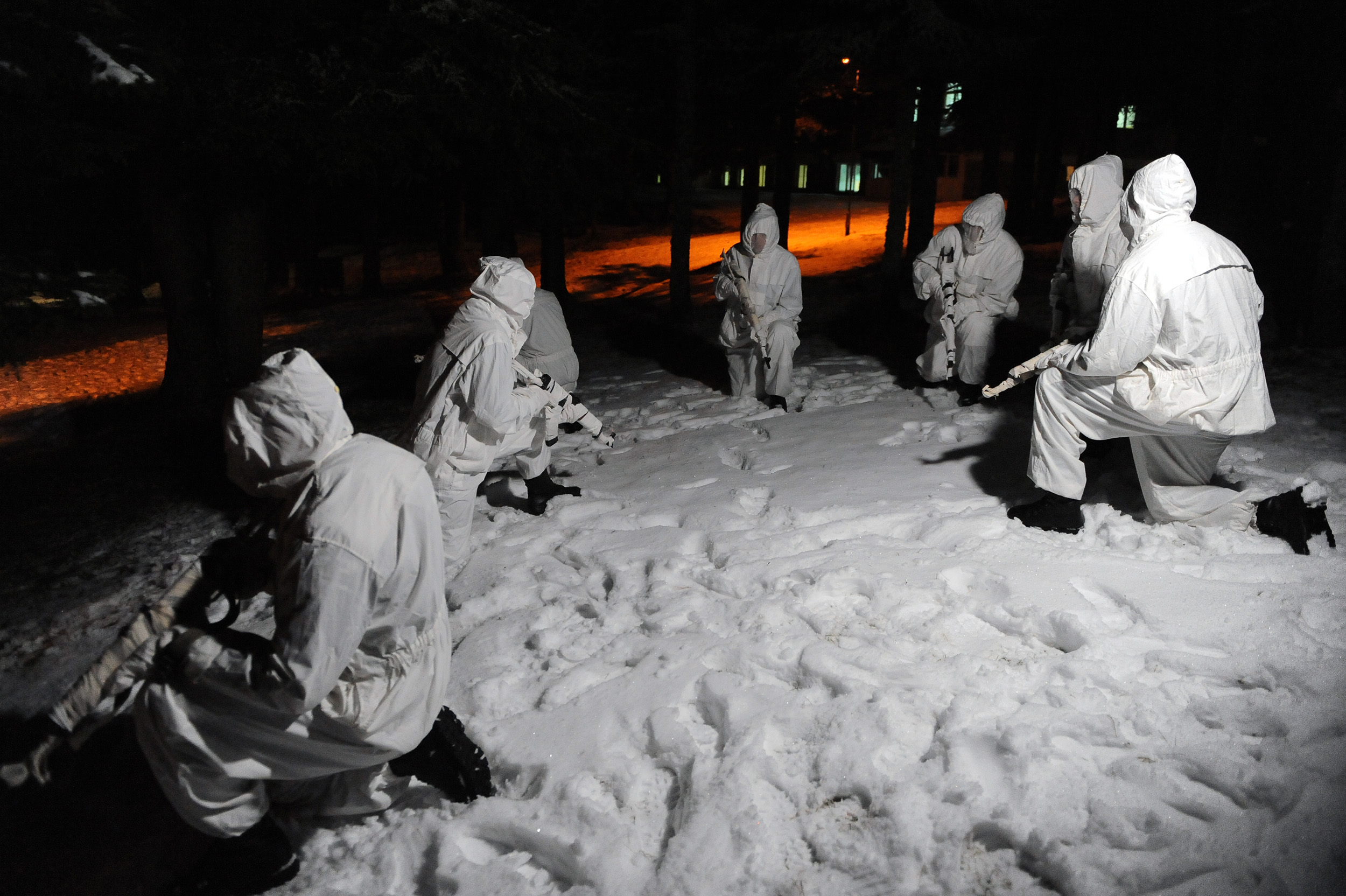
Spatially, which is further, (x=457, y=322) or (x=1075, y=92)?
(x=1075, y=92)

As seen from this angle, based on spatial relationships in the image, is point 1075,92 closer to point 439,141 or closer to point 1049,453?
point 439,141

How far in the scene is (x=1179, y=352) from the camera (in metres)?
4.32

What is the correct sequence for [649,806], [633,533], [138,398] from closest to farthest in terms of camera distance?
[649,806], [633,533], [138,398]

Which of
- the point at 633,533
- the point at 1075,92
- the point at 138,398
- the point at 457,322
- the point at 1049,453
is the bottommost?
the point at 138,398

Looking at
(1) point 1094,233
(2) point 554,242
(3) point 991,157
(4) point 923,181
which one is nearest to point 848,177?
(3) point 991,157

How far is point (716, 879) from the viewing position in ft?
9.14

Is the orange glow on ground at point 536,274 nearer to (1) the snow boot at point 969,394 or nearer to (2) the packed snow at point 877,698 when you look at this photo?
(2) the packed snow at point 877,698

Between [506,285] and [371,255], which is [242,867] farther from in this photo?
[371,255]

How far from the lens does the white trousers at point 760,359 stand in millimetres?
8078

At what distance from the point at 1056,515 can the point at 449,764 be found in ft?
11.0

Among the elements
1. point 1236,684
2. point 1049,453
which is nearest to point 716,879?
point 1236,684

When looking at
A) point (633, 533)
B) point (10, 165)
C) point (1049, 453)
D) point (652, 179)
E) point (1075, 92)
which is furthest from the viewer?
point (652, 179)

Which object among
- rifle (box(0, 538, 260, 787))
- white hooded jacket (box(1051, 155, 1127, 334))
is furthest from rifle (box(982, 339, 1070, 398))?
rifle (box(0, 538, 260, 787))

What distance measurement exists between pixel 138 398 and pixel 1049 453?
12.2 m
